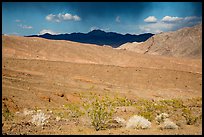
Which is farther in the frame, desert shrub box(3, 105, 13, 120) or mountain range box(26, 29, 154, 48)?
mountain range box(26, 29, 154, 48)

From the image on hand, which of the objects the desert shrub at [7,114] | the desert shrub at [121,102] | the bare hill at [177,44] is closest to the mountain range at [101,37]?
the bare hill at [177,44]

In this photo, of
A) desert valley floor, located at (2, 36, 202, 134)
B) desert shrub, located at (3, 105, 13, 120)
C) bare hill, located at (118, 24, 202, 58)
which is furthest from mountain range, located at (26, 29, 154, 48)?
desert shrub, located at (3, 105, 13, 120)

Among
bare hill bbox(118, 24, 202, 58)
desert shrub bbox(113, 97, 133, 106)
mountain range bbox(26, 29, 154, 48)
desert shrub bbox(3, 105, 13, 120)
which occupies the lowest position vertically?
desert shrub bbox(113, 97, 133, 106)

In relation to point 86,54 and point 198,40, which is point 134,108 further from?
point 198,40

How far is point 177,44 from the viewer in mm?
75438

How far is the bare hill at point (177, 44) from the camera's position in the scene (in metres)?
69.5

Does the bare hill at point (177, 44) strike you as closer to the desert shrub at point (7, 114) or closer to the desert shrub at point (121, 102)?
the desert shrub at point (121, 102)

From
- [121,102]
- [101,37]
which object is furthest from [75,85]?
[101,37]

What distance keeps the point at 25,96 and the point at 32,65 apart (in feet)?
39.4

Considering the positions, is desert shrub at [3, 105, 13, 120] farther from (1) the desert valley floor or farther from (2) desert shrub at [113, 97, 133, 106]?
(2) desert shrub at [113, 97, 133, 106]

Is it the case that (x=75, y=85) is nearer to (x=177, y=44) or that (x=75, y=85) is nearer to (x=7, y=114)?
(x=7, y=114)

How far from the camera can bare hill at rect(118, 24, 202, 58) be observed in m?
69.5

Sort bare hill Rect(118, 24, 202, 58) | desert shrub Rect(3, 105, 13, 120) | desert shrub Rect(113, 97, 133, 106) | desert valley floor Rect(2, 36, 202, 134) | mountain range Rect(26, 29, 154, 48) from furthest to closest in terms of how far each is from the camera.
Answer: mountain range Rect(26, 29, 154, 48), bare hill Rect(118, 24, 202, 58), desert shrub Rect(113, 97, 133, 106), desert shrub Rect(3, 105, 13, 120), desert valley floor Rect(2, 36, 202, 134)

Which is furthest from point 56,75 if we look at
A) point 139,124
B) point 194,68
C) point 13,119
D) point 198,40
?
point 198,40
